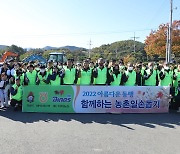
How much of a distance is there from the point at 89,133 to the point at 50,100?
2995 millimetres

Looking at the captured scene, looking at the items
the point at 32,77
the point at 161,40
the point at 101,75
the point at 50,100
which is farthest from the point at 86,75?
Answer: the point at 161,40

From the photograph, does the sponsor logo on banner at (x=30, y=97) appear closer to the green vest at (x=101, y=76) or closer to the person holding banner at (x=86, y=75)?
the person holding banner at (x=86, y=75)

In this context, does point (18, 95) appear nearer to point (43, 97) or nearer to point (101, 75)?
point (43, 97)

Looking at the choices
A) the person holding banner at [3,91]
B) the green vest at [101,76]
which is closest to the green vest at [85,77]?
the green vest at [101,76]

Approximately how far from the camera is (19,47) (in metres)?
80.8

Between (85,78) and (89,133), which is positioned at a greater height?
(85,78)

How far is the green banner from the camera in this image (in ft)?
31.4

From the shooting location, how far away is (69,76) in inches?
408

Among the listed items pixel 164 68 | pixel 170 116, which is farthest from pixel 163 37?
pixel 170 116

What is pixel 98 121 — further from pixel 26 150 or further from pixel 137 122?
pixel 26 150

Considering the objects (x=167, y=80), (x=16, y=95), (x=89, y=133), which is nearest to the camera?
(x=89, y=133)

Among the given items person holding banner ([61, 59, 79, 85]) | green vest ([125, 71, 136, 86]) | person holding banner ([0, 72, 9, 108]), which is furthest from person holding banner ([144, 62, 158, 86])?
person holding banner ([0, 72, 9, 108])

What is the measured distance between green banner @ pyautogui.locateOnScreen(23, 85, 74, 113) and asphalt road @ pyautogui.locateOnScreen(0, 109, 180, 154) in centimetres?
42

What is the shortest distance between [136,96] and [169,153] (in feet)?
13.8
